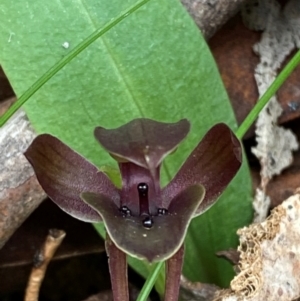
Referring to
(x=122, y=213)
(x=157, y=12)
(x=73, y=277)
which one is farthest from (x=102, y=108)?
(x=73, y=277)

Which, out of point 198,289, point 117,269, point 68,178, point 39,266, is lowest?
point 198,289

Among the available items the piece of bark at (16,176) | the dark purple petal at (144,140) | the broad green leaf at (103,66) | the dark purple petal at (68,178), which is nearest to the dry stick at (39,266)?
the piece of bark at (16,176)

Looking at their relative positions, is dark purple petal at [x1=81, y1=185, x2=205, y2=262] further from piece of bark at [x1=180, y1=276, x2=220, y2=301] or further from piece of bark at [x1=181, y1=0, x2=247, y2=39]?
piece of bark at [x1=181, y1=0, x2=247, y2=39]

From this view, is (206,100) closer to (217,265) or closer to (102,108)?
(102,108)

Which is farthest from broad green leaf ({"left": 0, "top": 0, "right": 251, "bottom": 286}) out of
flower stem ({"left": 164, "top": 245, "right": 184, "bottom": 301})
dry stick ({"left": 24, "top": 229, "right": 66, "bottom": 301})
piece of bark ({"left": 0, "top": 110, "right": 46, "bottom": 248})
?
flower stem ({"left": 164, "top": 245, "right": 184, "bottom": 301})

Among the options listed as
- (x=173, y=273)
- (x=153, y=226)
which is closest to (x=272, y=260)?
(x=173, y=273)

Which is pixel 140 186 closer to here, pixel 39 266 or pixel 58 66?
pixel 58 66

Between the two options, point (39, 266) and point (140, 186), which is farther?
point (39, 266)
